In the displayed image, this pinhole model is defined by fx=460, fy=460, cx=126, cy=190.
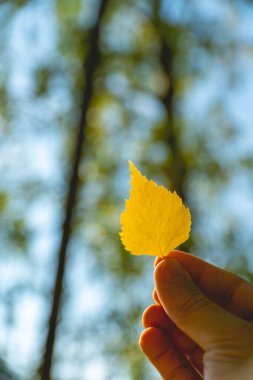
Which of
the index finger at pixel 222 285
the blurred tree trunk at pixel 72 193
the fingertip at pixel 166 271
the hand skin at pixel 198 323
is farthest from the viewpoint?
the blurred tree trunk at pixel 72 193

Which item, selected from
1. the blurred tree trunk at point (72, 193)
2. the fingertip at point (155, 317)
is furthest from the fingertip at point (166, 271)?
the blurred tree trunk at point (72, 193)

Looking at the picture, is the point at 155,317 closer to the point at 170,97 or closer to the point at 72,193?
the point at 72,193

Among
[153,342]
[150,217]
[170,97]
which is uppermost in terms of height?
[150,217]

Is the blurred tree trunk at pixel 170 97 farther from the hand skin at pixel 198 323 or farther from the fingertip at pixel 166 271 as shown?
the fingertip at pixel 166 271

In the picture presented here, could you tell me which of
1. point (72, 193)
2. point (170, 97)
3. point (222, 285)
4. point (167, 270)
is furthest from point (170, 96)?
point (167, 270)

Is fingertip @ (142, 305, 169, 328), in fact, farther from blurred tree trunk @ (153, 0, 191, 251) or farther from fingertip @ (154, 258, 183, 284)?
blurred tree trunk @ (153, 0, 191, 251)
